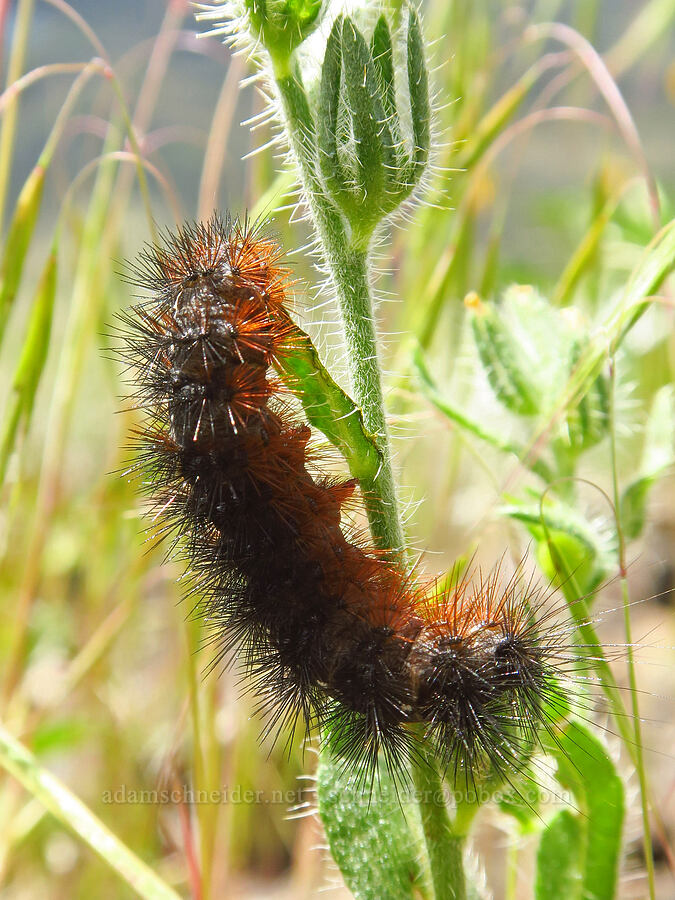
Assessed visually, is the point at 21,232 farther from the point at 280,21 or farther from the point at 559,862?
the point at 559,862

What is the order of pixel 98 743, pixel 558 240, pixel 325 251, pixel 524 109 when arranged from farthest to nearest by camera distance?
pixel 524 109, pixel 558 240, pixel 98 743, pixel 325 251

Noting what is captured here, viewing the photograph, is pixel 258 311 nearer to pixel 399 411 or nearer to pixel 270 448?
pixel 270 448

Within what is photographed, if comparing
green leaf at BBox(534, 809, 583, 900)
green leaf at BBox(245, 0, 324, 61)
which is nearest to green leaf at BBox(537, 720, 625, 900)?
green leaf at BBox(534, 809, 583, 900)

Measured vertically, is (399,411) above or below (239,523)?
above

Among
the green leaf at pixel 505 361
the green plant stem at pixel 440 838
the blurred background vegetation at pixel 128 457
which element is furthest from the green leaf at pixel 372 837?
the green leaf at pixel 505 361

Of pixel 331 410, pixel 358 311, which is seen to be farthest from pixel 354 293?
pixel 331 410

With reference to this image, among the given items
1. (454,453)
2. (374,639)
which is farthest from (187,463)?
(454,453)
